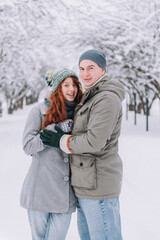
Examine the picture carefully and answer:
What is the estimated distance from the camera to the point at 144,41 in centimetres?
1124

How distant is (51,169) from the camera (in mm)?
2344

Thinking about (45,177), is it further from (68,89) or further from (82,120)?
(68,89)

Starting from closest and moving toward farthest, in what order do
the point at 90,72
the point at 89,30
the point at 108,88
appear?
the point at 108,88 → the point at 90,72 → the point at 89,30

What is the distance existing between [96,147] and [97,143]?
32 mm

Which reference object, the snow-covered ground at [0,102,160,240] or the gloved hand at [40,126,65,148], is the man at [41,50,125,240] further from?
the snow-covered ground at [0,102,160,240]

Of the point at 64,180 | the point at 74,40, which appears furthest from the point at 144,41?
the point at 64,180

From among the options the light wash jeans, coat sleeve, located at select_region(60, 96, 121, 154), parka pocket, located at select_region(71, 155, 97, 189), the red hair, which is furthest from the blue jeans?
the red hair

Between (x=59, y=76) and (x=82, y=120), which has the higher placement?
(x=59, y=76)

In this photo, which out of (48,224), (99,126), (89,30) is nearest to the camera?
(99,126)

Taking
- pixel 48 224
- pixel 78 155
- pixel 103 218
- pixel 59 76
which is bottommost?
pixel 48 224

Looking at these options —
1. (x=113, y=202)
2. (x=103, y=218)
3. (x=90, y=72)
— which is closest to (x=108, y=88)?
(x=90, y=72)

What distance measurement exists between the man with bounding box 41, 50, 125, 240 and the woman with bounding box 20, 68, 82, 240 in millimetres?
105

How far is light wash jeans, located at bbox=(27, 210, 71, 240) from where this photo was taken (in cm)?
237

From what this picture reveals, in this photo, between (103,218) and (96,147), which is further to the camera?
(103,218)
